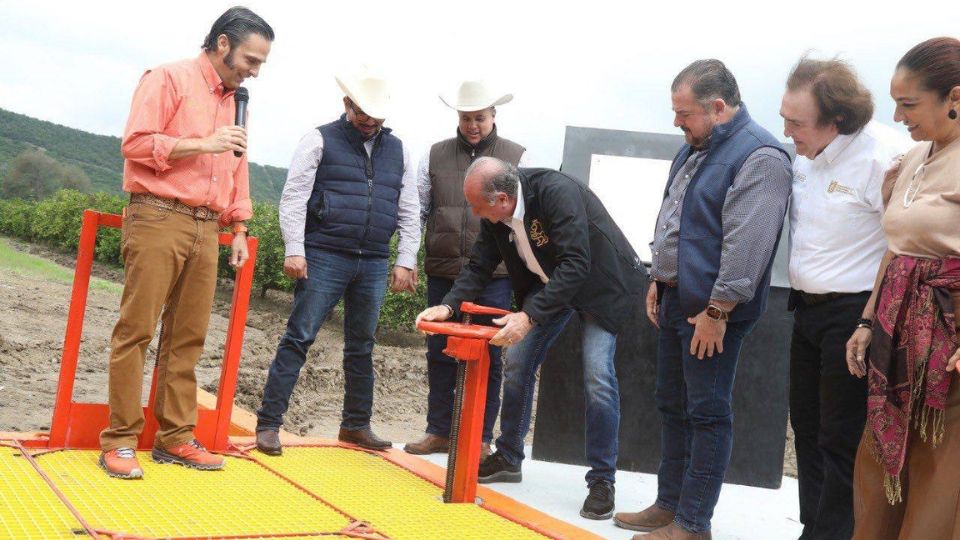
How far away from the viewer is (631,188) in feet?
16.8

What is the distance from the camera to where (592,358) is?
4.07 m

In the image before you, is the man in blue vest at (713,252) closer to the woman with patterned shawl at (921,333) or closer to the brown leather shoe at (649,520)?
the brown leather shoe at (649,520)

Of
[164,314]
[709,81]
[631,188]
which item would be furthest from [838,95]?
[164,314]

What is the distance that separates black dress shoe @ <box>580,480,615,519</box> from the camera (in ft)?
12.9

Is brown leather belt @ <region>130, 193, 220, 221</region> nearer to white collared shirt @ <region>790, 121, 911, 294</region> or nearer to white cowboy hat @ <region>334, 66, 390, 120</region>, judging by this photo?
white cowboy hat @ <region>334, 66, 390, 120</region>

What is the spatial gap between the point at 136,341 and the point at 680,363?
2211 millimetres

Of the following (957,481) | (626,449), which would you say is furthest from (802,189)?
(626,449)

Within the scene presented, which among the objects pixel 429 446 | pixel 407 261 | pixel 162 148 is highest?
pixel 162 148

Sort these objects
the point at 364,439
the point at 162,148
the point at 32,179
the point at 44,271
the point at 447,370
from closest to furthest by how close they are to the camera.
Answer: the point at 162,148 → the point at 364,439 → the point at 447,370 → the point at 44,271 → the point at 32,179

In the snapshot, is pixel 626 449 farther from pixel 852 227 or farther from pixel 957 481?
pixel 957 481

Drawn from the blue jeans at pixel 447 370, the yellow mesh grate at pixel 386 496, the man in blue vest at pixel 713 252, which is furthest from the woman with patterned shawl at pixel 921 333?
the blue jeans at pixel 447 370

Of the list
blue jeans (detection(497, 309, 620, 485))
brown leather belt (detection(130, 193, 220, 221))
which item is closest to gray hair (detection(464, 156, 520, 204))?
blue jeans (detection(497, 309, 620, 485))

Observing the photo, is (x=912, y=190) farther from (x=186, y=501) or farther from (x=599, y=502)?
(x=186, y=501)

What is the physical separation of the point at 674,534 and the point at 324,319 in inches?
81.1
